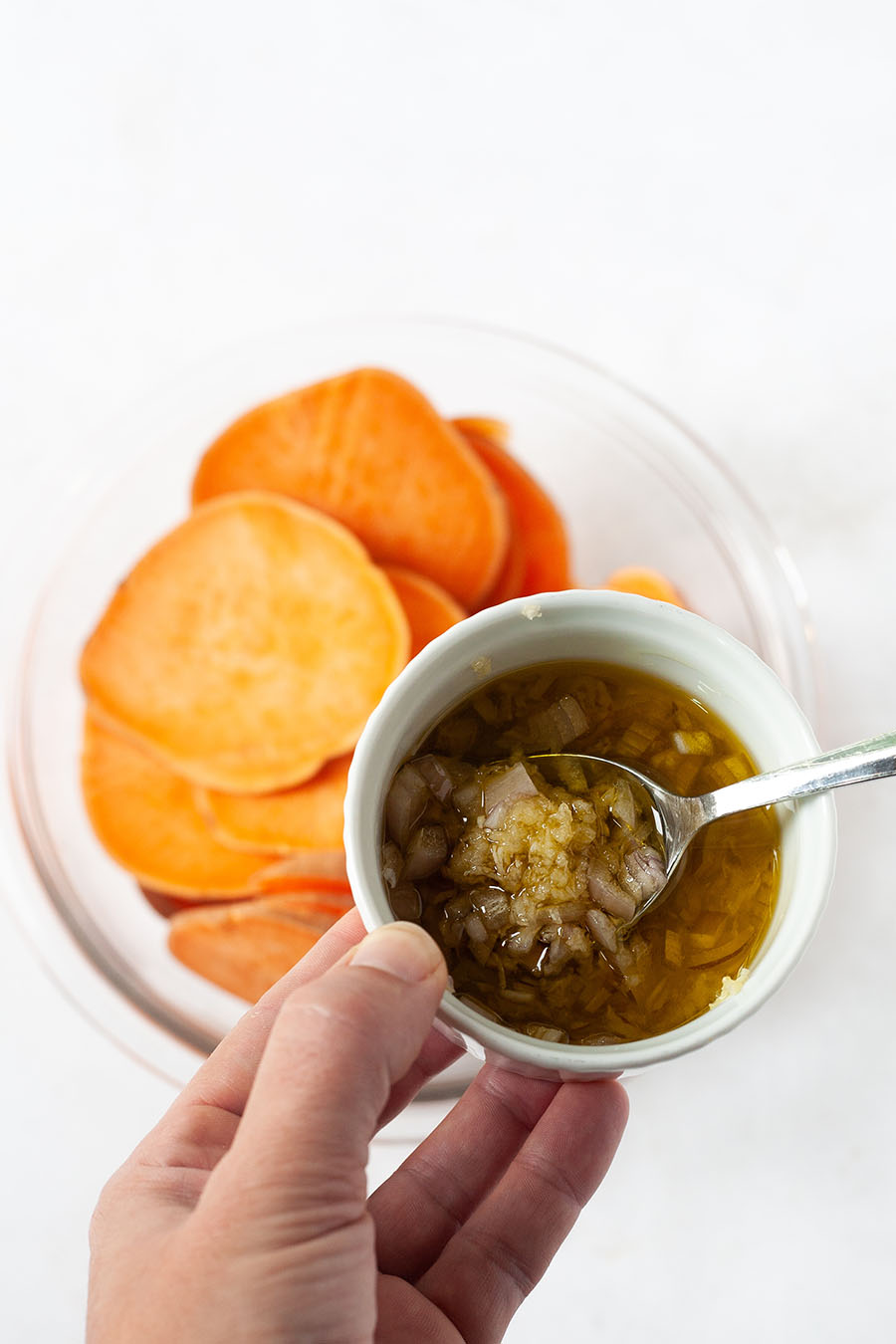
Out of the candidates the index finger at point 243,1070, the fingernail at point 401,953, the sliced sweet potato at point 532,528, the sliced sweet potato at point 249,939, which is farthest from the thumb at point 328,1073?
the sliced sweet potato at point 532,528

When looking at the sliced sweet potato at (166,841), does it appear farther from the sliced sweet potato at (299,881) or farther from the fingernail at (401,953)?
the fingernail at (401,953)

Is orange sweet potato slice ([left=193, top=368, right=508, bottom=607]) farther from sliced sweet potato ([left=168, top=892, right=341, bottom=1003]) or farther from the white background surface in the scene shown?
sliced sweet potato ([left=168, top=892, right=341, bottom=1003])

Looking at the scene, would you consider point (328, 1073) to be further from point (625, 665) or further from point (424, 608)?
point (424, 608)

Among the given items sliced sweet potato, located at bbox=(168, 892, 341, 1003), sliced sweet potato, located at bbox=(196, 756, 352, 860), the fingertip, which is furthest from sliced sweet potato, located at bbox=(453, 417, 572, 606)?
the fingertip

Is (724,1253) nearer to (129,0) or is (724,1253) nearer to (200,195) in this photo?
(200,195)

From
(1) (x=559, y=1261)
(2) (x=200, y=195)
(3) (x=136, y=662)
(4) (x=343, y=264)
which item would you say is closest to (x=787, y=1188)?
(1) (x=559, y=1261)
